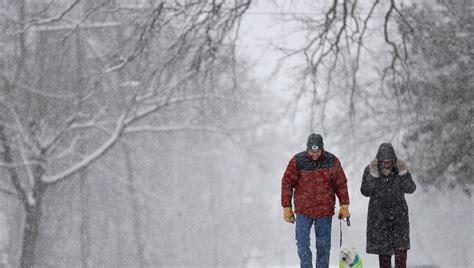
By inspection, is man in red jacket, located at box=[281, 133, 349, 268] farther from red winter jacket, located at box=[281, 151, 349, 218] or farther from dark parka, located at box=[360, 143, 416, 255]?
Result: dark parka, located at box=[360, 143, 416, 255]

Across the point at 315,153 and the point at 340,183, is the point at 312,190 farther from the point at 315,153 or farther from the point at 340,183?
the point at 315,153

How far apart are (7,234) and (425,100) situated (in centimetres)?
1464

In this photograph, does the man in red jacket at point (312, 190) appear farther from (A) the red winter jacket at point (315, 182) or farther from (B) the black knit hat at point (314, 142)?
(B) the black knit hat at point (314, 142)

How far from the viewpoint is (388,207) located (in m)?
8.62

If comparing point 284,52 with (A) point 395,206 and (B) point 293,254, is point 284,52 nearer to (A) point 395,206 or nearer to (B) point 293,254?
(A) point 395,206

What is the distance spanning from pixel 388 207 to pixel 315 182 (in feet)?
2.70

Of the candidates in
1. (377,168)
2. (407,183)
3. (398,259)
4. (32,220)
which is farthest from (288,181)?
(32,220)

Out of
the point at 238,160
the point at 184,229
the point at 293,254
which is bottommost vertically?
the point at 293,254

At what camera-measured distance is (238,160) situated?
166 ft

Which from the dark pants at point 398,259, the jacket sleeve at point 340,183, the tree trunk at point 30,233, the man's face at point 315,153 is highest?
the man's face at point 315,153

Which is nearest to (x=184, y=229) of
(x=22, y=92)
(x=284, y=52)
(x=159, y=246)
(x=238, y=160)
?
(x=159, y=246)

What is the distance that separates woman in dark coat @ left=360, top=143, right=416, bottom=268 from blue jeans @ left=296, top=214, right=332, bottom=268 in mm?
503

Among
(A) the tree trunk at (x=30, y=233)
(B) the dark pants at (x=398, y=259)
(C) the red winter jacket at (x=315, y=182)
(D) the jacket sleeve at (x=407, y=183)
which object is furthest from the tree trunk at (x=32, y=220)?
(D) the jacket sleeve at (x=407, y=183)

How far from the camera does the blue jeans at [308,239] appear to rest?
8.80 m
